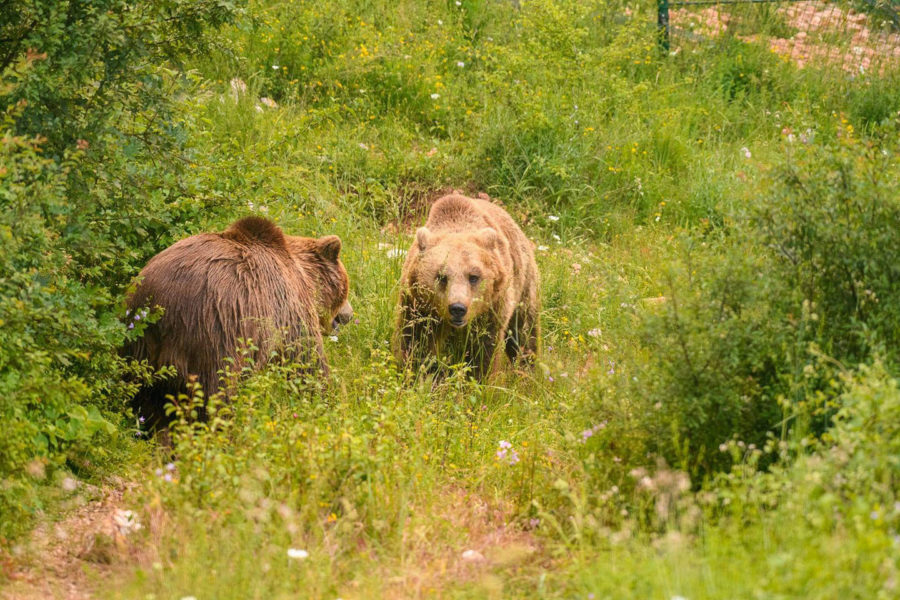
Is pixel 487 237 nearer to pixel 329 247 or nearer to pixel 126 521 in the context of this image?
pixel 329 247

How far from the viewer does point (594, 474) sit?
4.28 metres

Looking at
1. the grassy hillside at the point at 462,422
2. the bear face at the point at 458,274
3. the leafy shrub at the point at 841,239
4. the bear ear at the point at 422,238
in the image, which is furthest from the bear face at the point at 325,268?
the leafy shrub at the point at 841,239

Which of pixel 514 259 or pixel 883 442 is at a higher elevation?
pixel 883 442

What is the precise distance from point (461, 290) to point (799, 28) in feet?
28.2

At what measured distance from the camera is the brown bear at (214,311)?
5160mm

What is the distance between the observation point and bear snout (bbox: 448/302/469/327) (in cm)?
653

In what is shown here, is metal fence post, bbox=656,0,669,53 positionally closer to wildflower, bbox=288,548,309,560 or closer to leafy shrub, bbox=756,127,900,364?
leafy shrub, bbox=756,127,900,364

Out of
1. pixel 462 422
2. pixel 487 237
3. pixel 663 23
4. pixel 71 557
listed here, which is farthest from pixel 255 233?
pixel 663 23

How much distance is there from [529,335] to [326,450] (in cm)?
384

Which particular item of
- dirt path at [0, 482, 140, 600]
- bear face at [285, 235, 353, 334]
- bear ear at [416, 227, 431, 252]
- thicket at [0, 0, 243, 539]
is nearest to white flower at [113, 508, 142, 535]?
dirt path at [0, 482, 140, 600]

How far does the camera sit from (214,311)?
204 inches

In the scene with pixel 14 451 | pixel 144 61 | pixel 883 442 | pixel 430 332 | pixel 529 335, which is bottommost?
pixel 529 335

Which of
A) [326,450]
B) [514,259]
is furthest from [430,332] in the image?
[326,450]

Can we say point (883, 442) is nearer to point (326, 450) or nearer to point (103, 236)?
point (326, 450)
